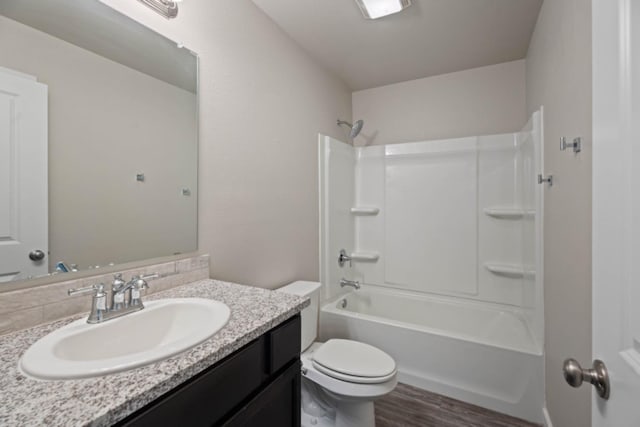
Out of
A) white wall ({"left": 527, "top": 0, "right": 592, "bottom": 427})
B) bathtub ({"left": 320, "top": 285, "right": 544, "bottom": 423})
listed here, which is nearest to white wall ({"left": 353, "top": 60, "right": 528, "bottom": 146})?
white wall ({"left": 527, "top": 0, "right": 592, "bottom": 427})

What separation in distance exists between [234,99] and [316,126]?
3.02 feet

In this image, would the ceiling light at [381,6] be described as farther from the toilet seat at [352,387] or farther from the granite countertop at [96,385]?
the toilet seat at [352,387]

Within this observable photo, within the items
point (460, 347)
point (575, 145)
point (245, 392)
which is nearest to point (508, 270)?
point (460, 347)

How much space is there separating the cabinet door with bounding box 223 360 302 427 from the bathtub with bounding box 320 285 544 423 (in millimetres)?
1241

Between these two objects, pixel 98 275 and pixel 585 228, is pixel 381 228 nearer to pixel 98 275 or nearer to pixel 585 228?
pixel 585 228

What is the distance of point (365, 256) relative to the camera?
2.89m

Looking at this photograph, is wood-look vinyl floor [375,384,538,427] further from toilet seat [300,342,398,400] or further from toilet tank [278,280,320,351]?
toilet tank [278,280,320,351]

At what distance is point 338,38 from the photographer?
6.81 feet

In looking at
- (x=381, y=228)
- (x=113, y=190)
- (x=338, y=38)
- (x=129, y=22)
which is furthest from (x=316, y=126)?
(x=113, y=190)

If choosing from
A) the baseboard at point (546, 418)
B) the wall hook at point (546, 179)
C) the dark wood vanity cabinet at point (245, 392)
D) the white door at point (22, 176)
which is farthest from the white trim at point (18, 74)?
the baseboard at point (546, 418)

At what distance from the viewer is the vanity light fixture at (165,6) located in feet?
3.83

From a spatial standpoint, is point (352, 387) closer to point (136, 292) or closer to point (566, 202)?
point (136, 292)

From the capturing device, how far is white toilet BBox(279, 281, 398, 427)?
1.47m

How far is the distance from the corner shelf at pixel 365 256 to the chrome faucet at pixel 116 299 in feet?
7.07
